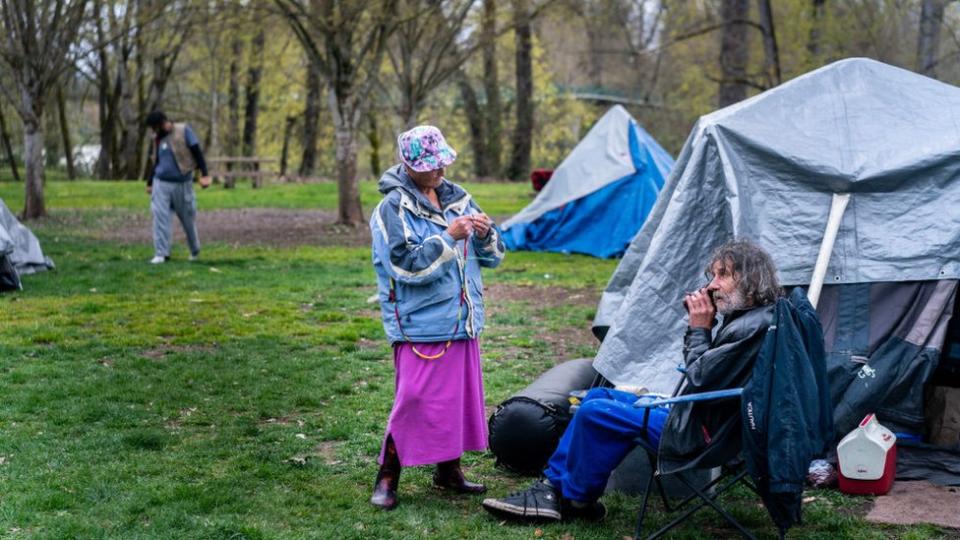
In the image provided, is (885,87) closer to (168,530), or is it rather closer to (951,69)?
(168,530)

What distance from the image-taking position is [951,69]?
16.0 metres

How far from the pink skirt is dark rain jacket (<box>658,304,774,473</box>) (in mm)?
1028

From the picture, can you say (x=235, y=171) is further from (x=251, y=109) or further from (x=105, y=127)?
(x=105, y=127)

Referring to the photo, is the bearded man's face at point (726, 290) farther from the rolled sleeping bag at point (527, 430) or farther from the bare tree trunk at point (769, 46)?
the bare tree trunk at point (769, 46)

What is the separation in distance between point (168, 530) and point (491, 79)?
27320mm

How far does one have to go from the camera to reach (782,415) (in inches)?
157

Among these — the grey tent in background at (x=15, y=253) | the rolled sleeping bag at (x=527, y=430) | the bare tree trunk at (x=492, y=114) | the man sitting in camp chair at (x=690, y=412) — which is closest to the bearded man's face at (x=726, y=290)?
the man sitting in camp chair at (x=690, y=412)

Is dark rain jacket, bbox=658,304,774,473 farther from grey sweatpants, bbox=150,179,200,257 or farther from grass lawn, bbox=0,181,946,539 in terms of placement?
grey sweatpants, bbox=150,179,200,257

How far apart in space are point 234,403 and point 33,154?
12033mm

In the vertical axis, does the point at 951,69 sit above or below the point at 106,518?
above

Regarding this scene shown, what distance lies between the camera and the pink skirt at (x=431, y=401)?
484cm

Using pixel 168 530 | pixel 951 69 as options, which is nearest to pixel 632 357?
pixel 168 530

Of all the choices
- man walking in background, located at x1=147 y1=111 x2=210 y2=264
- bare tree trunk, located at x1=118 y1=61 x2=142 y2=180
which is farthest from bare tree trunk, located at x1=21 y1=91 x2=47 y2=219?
bare tree trunk, located at x1=118 y1=61 x2=142 y2=180

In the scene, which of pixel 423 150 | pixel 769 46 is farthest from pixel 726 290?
pixel 769 46
